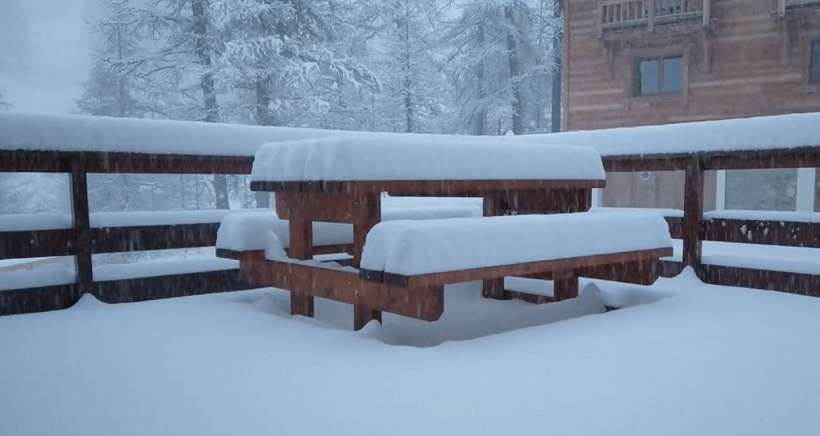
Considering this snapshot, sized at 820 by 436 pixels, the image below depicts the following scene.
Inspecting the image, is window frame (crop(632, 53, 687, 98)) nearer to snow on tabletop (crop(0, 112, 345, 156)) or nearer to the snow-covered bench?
the snow-covered bench

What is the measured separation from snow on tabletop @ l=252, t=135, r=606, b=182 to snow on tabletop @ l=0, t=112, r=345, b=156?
1012 mm

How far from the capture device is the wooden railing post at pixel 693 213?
5.18 meters

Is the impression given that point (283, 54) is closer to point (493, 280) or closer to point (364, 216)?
point (493, 280)

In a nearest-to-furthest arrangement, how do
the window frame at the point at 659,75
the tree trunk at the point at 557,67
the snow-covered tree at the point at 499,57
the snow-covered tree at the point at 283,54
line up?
the window frame at the point at 659,75 < the snow-covered tree at the point at 283,54 < the tree trunk at the point at 557,67 < the snow-covered tree at the point at 499,57

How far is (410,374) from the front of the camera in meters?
2.69

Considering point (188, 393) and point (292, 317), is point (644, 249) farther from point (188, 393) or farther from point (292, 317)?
point (188, 393)

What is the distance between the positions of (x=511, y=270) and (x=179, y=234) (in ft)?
9.64

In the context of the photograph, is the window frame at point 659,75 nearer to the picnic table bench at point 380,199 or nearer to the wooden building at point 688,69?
the wooden building at point 688,69

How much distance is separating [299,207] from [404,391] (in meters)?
1.73

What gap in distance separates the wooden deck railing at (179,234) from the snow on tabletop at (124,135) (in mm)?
71

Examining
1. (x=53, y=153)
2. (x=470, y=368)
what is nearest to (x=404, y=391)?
(x=470, y=368)

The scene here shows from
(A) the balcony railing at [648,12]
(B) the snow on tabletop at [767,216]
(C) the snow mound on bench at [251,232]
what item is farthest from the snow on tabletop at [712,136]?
(A) the balcony railing at [648,12]

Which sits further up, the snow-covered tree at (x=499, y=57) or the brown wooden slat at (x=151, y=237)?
the snow-covered tree at (x=499, y=57)

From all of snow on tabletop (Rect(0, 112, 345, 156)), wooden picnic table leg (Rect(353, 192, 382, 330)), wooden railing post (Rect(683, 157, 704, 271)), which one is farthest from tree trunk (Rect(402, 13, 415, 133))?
wooden picnic table leg (Rect(353, 192, 382, 330))
